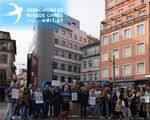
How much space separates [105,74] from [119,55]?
5.12m

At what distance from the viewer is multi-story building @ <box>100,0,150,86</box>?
208 ft

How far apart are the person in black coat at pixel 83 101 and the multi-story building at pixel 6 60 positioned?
214 ft

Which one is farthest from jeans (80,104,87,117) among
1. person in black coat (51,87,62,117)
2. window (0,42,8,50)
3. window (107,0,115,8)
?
window (0,42,8,50)

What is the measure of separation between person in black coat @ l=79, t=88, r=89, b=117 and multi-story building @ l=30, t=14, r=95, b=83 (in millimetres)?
58690

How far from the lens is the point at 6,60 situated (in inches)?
3533

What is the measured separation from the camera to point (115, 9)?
77438 millimetres

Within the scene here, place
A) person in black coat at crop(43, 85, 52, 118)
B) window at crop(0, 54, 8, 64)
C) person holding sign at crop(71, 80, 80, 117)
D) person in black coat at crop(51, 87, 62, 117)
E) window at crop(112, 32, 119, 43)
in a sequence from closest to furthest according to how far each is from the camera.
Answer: person in black coat at crop(51, 87, 62, 117) < person in black coat at crop(43, 85, 52, 118) < person holding sign at crop(71, 80, 80, 117) < window at crop(112, 32, 119, 43) < window at crop(0, 54, 8, 64)

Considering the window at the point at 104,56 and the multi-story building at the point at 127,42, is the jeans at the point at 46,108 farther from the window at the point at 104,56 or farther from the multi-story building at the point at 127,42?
the window at the point at 104,56

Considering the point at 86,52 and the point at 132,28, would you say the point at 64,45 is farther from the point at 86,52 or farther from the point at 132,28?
the point at 132,28

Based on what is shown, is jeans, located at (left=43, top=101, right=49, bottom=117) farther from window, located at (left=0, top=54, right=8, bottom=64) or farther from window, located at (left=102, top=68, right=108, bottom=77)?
window, located at (left=0, top=54, right=8, bottom=64)

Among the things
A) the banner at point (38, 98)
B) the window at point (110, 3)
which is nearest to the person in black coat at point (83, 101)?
the banner at point (38, 98)

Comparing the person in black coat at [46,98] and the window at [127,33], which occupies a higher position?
the window at [127,33]

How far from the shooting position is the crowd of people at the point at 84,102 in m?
20.3

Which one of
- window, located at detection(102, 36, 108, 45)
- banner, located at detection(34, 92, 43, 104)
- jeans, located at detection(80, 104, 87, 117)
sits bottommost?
jeans, located at detection(80, 104, 87, 117)
